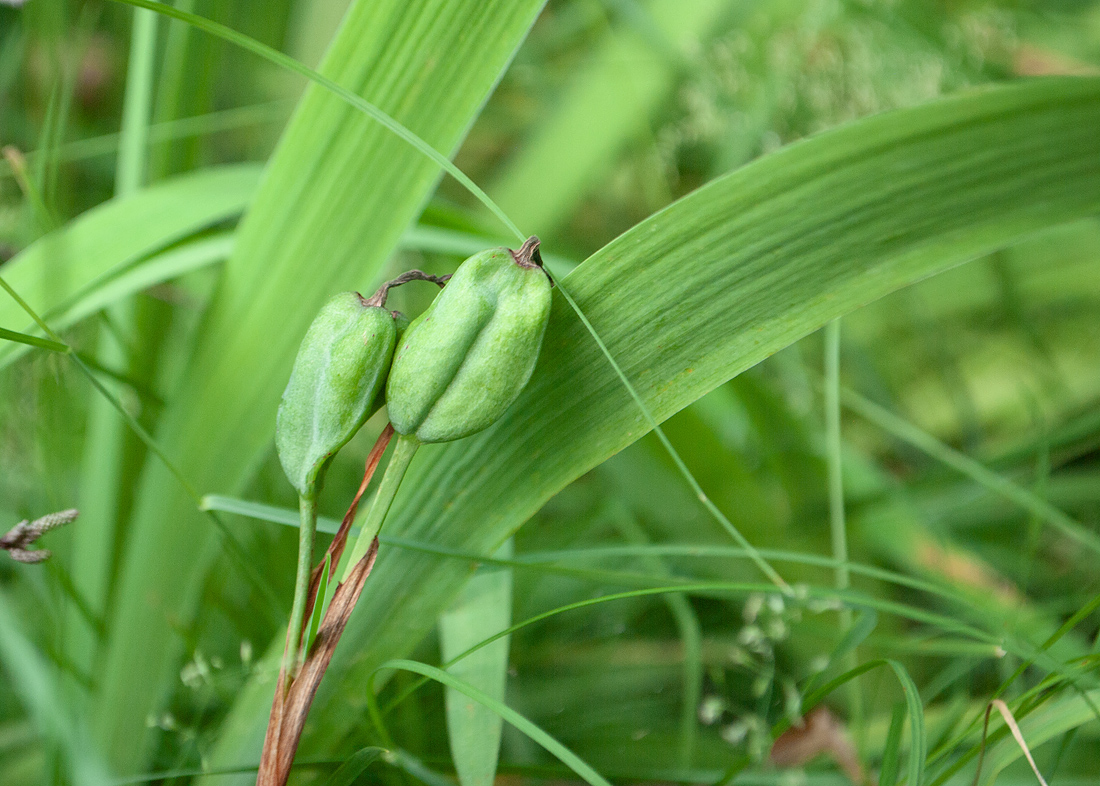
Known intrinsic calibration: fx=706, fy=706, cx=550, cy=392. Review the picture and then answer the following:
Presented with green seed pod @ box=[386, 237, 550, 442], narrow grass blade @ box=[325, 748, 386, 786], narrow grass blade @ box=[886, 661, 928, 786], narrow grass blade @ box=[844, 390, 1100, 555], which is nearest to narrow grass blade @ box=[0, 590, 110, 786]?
narrow grass blade @ box=[325, 748, 386, 786]

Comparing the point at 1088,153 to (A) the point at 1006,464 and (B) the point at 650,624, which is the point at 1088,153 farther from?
(B) the point at 650,624

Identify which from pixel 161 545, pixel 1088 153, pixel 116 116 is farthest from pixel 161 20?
pixel 1088 153

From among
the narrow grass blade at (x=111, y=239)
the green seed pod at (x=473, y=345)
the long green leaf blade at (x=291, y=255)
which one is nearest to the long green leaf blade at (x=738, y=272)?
the green seed pod at (x=473, y=345)

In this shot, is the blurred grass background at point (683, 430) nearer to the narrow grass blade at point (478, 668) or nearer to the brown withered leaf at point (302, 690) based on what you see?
the narrow grass blade at point (478, 668)

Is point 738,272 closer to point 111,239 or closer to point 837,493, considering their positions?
point 837,493

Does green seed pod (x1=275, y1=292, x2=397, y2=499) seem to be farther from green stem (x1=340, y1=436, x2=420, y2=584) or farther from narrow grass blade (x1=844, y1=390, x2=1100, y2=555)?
narrow grass blade (x1=844, y1=390, x2=1100, y2=555)
